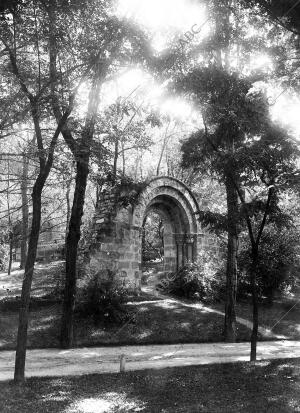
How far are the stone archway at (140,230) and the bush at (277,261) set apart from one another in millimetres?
3138

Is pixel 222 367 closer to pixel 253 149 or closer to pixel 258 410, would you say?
pixel 258 410

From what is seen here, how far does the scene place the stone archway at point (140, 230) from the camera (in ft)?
51.0

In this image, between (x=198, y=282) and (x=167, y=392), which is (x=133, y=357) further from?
(x=198, y=282)

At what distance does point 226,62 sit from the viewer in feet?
40.7

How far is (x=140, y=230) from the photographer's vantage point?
54.7ft

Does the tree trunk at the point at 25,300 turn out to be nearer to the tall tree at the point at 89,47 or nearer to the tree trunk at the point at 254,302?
the tall tree at the point at 89,47

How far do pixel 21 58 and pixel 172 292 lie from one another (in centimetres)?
1183

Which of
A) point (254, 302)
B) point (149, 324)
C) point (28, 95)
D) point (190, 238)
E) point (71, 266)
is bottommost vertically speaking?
point (149, 324)

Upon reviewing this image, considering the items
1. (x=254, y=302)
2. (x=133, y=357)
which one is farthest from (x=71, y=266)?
(x=254, y=302)

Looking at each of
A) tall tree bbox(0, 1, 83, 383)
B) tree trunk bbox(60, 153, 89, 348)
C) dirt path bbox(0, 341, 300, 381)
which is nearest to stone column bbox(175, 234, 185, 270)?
dirt path bbox(0, 341, 300, 381)

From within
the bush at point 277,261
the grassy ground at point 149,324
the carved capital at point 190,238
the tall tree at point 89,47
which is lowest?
the grassy ground at point 149,324

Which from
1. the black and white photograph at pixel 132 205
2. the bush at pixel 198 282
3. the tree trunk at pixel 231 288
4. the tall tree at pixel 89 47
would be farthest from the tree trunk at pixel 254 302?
the bush at pixel 198 282

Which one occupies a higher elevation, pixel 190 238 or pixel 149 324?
pixel 190 238

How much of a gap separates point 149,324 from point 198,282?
489cm
